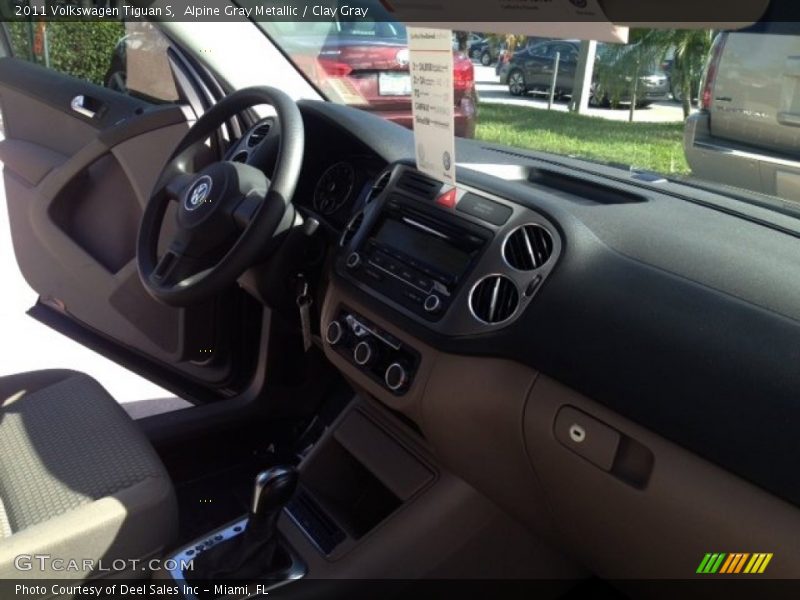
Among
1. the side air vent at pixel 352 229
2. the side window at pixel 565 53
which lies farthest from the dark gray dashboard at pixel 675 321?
the side window at pixel 565 53

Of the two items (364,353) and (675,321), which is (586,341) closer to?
(675,321)

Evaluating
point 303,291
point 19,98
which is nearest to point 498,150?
point 303,291

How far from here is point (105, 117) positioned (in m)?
2.84

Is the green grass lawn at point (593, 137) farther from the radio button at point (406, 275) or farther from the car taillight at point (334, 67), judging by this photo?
the radio button at point (406, 275)

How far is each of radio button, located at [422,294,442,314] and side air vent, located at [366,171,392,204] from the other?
0.37 m

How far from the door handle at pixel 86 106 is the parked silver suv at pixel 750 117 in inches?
77.1

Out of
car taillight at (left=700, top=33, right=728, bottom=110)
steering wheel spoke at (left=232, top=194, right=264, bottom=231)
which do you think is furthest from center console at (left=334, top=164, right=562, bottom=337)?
car taillight at (left=700, top=33, right=728, bottom=110)

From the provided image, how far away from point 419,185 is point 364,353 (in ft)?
1.22

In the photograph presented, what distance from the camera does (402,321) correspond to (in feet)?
5.36

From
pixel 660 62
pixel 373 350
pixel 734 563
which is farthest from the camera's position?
pixel 660 62

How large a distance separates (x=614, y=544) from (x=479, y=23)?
845 millimetres

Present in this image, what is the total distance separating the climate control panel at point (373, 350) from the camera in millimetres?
1642

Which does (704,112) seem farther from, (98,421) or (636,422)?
(98,421)

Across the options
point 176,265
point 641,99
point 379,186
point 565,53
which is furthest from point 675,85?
point 176,265
